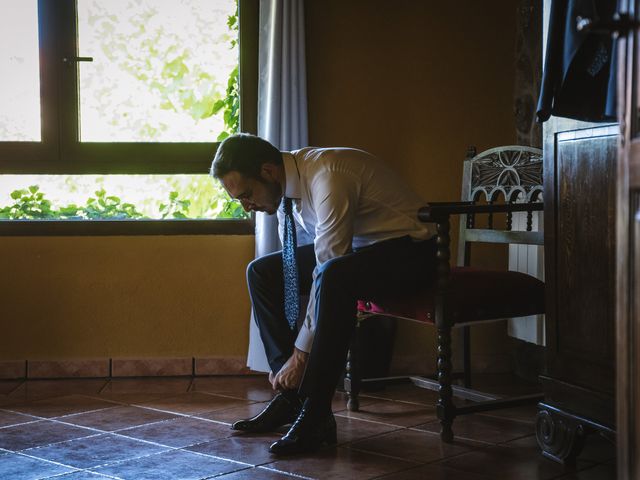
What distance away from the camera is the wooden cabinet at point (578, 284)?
2.29 m

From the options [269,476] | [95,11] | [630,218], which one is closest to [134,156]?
[95,11]

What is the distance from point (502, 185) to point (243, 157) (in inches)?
43.9

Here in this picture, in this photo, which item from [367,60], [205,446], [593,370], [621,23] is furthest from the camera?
[367,60]

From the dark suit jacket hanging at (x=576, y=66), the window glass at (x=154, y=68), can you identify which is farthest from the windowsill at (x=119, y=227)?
the dark suit jacket hanging at (x=576, y=66)

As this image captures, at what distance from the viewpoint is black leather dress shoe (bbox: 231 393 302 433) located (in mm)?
2877

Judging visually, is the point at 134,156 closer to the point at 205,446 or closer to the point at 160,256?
the point at 160,256

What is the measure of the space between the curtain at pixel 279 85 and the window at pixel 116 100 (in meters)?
0.15

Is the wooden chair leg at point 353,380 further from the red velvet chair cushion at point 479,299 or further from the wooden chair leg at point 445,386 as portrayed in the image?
the wooden chair leg at point 445,386

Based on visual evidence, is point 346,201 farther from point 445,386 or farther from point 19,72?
point 19,72

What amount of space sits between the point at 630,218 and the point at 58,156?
3.04 meters

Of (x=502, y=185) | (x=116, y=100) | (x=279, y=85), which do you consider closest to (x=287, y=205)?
(x=502, y=185)

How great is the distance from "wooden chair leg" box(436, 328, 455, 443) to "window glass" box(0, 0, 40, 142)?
7.31 ft

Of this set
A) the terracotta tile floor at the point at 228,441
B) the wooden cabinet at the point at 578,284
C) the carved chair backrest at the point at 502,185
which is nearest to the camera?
the wooden cabinet at the point at 578,284

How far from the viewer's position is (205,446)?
2750 millimetres
